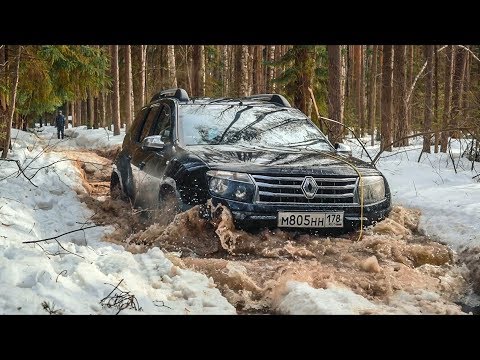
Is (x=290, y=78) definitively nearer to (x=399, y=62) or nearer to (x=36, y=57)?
(x=399, y=62)

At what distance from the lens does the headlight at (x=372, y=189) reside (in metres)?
5.38

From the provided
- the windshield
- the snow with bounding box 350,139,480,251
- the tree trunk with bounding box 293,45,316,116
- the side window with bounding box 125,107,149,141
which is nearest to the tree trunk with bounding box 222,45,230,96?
the tree trunk with bounding box 293,45,316,116

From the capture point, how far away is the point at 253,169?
496 cm

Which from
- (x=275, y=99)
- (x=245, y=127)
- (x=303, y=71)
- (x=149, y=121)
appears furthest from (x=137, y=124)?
(x=303, y=71)

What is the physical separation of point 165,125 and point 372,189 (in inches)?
106

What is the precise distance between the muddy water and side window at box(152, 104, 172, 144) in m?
0.99

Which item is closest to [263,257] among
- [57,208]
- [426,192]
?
[57,208]

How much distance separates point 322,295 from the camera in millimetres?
3713

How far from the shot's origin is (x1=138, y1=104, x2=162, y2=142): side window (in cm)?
704

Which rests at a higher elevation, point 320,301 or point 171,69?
point 171,69

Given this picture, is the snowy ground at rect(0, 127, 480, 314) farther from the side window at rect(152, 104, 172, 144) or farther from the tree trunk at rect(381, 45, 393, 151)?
the tree trunk at rect(381, 45, 393, 151)

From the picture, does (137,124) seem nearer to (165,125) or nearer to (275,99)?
(165,125)

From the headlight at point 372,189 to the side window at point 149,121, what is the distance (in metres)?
3.04

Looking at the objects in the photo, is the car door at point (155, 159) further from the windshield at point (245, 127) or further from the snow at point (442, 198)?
the snow at point (442, 198)
